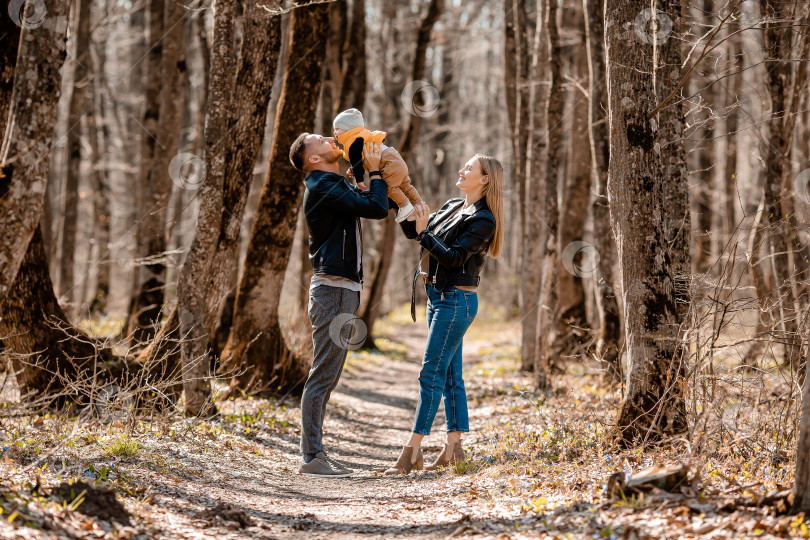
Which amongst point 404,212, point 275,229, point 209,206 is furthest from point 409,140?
point 404,212

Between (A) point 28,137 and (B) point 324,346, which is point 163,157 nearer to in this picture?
(A) point 28,137

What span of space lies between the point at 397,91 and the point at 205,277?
14816mm

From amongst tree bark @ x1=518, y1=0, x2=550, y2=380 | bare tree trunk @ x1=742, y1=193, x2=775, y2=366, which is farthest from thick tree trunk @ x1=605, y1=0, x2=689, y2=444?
tree bark @ x1=518, y1=0, x2=550, y2=380

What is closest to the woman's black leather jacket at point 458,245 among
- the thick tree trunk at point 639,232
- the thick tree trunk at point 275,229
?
the thick tree trunk at point 639,232

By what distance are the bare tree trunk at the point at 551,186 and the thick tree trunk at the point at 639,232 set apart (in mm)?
4976

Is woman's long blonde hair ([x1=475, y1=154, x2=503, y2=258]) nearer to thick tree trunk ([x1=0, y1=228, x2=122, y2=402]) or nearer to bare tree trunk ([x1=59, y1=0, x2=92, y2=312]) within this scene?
thick tree trunk ([x1=0, y1=228, x2=122, y2=402])

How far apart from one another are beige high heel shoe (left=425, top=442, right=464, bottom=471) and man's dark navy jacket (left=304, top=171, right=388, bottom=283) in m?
1.60

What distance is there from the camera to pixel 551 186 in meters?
11.2

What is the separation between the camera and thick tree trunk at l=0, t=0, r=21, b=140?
6316 millimetres

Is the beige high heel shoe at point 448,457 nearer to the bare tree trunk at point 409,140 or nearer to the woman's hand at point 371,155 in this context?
the woman's hand at point 371,155

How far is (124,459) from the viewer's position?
17.3 ft

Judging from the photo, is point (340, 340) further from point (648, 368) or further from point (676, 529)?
point (676, 529)

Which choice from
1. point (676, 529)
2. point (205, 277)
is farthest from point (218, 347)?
point (676, 529)

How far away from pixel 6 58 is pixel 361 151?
3420mm
